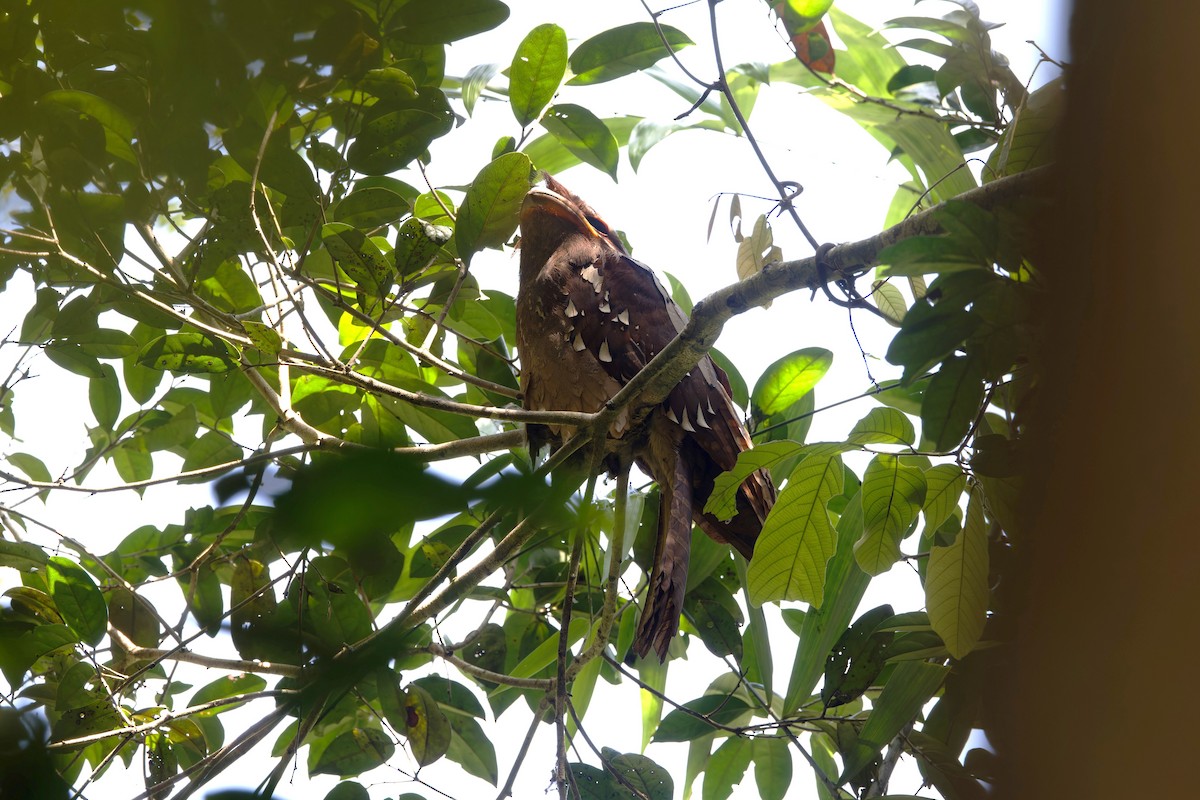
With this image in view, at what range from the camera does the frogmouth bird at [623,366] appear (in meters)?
1.59

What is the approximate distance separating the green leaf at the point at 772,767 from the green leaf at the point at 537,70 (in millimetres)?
1288

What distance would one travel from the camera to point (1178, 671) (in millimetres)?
332

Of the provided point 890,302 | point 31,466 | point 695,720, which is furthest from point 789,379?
point 31,466

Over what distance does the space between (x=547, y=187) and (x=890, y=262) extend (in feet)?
4.24

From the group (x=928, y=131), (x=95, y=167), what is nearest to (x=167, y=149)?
(x=95, y=167)

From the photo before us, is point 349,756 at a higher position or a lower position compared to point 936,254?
lower

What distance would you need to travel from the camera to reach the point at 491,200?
4.53 ft

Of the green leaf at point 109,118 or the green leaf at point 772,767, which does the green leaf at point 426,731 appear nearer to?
the green leaf at point 772,767

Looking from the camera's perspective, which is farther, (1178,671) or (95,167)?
(95,167)

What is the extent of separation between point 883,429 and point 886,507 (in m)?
0.11

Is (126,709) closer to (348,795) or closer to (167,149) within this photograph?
(348,795)

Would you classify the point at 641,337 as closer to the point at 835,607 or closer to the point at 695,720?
the point at 835,607

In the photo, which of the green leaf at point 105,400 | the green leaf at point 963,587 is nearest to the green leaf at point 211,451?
the green leaf at point 105,400

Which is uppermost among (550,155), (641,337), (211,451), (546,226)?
(550,155)
